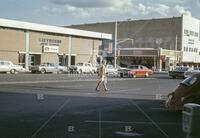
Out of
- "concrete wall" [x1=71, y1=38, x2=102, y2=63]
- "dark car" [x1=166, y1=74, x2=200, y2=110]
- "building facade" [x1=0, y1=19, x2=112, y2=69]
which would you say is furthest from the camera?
"concrete wall" [x1=71, y1=38, x2=102, y2=63]

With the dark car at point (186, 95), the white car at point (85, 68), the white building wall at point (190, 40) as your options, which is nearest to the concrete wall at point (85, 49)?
the white car at point (85, 68)

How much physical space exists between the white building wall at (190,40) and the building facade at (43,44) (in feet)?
124

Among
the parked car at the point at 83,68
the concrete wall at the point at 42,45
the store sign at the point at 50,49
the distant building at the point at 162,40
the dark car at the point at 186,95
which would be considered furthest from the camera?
the distant building at the point at 162,40

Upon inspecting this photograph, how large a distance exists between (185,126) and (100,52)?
80189mm

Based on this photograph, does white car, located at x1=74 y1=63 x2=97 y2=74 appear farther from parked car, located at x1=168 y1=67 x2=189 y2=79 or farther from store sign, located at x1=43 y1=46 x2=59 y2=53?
parked car, located at x1=168 y1=67 x2=189 y2=79

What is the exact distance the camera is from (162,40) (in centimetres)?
11881

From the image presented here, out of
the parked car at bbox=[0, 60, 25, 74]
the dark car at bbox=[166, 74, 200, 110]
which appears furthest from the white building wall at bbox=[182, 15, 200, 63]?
the dark car at bbox=[166, 74, 200, 110]

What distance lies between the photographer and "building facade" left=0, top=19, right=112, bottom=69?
208ft

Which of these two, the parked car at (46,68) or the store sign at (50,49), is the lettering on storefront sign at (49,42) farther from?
the parked car at (46,68)

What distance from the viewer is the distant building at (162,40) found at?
102 metres

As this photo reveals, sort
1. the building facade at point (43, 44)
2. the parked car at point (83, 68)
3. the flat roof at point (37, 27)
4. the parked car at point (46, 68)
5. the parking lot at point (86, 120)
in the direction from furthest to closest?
the building facade at point (43, 44) < the flat roof at point (37, 27) < the parked car at point (83, 68) < the parked car at point (46, 68) < the parking lot at point (86, 120)

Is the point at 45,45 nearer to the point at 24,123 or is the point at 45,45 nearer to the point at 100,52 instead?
the point at 100,52

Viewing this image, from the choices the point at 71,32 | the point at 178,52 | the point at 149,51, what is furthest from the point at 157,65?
the point at 71,32

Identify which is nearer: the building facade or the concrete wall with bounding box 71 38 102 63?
the building facade
